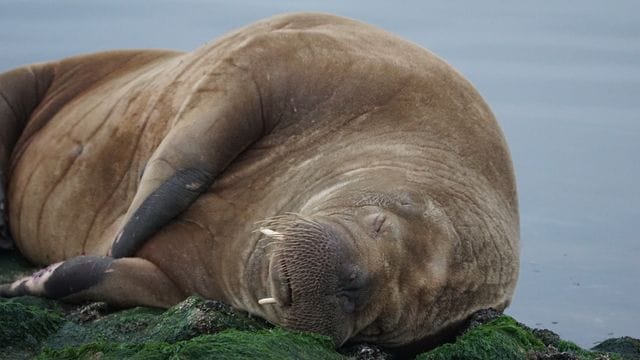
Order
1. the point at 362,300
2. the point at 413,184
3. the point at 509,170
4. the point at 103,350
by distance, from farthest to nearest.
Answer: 1. the point at 509,170
2. the point at 413,184
3. the point at 362,300
4. the point at 103,350

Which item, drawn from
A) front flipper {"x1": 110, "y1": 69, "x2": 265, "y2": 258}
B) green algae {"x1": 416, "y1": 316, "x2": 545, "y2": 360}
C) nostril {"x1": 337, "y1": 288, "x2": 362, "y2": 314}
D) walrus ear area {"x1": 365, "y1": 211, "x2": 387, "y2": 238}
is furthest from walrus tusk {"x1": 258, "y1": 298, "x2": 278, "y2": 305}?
front flipper {"x1": 110, "y1": 69, "x2": 265, "y2": 258}

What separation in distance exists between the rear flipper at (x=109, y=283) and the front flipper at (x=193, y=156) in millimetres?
208

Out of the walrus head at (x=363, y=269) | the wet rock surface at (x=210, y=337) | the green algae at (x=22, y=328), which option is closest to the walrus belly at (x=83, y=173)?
the wet rock surface at (x=210, y=337)

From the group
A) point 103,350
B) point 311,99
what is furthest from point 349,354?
point 311,99

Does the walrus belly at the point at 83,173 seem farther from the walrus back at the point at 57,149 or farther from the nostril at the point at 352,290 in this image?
the nostril at the point at 352,290

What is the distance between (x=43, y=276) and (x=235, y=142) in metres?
1.33

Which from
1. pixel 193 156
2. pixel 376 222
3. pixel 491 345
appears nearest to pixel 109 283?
pixel 193 156

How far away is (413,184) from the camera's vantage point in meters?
7.48

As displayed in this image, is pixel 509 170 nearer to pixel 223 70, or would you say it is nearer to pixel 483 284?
pixel 483 284

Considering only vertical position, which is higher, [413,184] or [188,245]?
[413,184]

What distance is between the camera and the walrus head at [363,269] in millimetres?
6613

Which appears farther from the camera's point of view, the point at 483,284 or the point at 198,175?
the point at 198,175

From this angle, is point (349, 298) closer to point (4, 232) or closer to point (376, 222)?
point (376, 222)

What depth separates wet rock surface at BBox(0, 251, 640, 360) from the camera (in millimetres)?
6285
